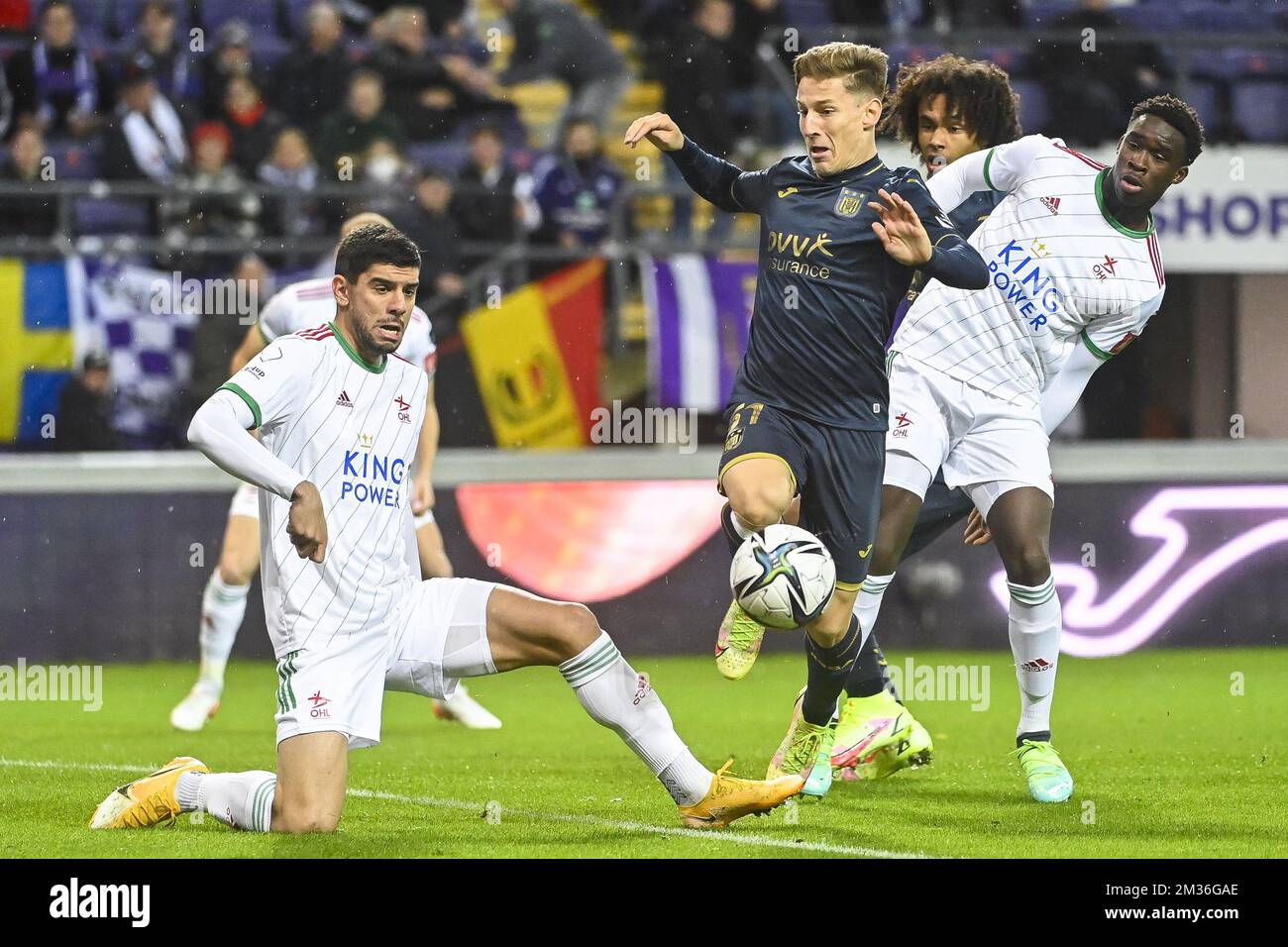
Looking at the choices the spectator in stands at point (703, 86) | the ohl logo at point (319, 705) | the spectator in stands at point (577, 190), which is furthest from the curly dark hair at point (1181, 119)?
the spectator in stands at point (577, 190)

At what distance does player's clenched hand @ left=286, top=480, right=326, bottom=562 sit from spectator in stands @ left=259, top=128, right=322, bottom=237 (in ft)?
22.2

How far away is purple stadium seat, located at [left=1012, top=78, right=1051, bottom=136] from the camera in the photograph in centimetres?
1240

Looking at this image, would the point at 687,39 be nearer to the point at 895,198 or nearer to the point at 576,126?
the point at 576,126

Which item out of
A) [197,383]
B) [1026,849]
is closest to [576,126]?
[197,383]

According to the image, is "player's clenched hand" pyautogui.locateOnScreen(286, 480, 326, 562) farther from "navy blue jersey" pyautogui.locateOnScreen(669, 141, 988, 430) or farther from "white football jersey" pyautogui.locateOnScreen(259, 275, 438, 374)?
"white football jersey" pyautogui.locateOnScreen(259, 275, 438, 374)

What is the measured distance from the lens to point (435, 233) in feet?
37.5

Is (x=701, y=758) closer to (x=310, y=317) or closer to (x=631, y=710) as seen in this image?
(x=631, y=710)

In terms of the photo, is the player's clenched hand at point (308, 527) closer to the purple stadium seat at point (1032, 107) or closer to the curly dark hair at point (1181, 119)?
the curly dark hair at point (1181, 119)

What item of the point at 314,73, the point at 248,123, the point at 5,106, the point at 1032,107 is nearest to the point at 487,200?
the point at 248,123
